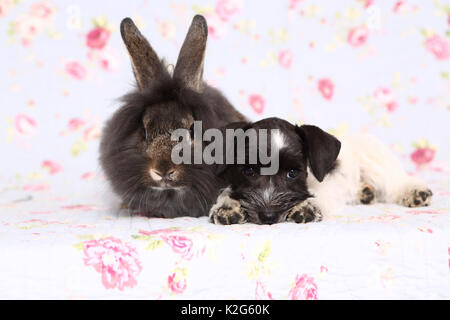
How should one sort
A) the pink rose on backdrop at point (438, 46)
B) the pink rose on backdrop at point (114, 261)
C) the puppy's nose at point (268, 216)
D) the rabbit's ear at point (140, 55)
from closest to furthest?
1. the pink rose on backdrop at point (114, 261)
2. the puppy's nose at point (268, 216)
3. the rabbit's ear at point (140, 55)
4. the pink rose on backdrop at point (438, 46)

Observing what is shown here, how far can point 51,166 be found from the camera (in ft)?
20.8

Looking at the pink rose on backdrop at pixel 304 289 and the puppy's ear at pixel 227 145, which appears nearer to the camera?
the pink rose on backdrop at pixel 304 289

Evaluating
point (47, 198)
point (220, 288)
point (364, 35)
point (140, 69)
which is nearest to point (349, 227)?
point (220, 288)

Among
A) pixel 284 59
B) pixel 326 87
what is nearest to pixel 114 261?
pixel 284 59

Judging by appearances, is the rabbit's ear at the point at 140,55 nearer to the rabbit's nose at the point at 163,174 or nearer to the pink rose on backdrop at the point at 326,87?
the rabbit's nose at the point at 163,174

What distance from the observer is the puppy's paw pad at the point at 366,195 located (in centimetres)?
442

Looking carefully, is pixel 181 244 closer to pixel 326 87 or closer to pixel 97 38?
pixel 326 87

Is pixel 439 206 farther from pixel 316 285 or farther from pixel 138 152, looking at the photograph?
pixel 138 152

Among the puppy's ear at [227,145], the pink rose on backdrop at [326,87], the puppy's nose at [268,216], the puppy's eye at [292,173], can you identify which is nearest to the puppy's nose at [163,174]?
the puppy's ear at [227,145]

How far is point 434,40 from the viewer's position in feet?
20.8

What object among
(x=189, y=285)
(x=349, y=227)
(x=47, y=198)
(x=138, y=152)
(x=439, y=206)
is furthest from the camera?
(x=47, y=198)

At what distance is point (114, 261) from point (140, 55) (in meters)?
1.51

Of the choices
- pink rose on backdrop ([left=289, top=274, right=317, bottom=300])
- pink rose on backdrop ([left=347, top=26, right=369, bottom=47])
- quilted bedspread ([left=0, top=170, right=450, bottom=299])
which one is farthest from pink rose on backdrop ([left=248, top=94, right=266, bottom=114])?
pink rose on backdrop ([left=289, top=274, right=317, bottom=300])

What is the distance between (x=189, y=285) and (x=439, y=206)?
6.70 ft
